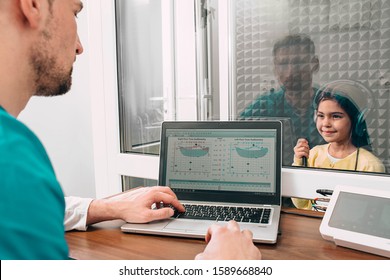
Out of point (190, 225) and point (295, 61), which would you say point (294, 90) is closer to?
point (295, 61)

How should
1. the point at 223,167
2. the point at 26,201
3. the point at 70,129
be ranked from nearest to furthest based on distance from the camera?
the point at 26,201, the point at 223,167, the point at 70,129

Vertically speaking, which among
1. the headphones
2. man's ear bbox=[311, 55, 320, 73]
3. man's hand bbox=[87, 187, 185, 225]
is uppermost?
man's ear bbox=[311, 55, 320, 73]

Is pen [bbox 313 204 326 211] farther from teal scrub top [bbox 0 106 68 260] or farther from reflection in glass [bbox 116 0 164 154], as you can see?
teal scrub top [bbox 0 106 68 260]

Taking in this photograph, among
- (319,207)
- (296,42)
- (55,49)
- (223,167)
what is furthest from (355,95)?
(55,49)

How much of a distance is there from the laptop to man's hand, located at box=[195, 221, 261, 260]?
194 millimetres

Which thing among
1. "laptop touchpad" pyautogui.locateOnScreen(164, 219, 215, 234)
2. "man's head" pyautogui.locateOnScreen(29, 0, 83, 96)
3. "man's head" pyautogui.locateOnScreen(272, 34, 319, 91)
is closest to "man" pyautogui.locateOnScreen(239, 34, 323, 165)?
"man's head" pyautogui.locateOnScreen(272, 34, 319, 91)

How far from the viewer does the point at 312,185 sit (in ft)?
4.05

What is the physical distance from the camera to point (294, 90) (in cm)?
129

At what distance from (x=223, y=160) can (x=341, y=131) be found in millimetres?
402

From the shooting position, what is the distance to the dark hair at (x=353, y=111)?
119 cm

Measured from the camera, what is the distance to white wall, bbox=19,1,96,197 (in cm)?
188
